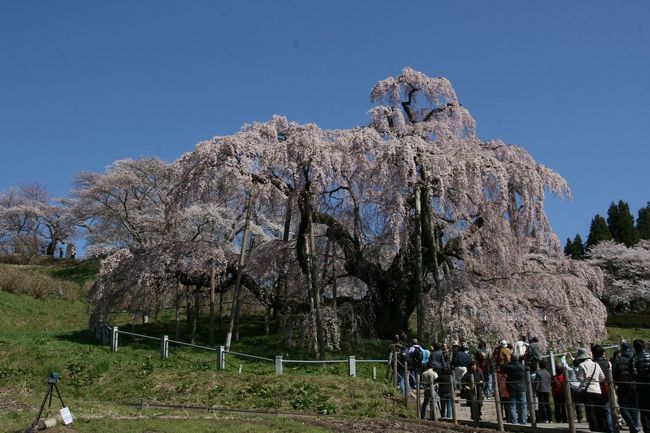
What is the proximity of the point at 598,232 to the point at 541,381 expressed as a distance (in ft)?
202

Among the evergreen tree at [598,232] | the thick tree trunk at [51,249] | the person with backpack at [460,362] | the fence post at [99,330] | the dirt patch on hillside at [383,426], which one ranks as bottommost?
the dirt patch on hillside at [383,426]

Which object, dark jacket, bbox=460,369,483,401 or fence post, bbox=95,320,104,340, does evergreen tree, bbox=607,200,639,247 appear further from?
dark jacket, bbox=460,369,483,401

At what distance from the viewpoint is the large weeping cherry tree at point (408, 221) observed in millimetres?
24875

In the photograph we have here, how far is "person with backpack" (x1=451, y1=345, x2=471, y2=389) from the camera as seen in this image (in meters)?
16.0

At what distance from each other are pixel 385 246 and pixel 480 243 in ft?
14.1

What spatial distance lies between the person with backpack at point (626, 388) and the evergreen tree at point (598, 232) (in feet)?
199

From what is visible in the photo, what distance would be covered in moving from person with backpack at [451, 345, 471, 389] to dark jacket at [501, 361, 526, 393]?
237 cm

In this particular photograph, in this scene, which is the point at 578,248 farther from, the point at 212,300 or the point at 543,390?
the point at 543,390

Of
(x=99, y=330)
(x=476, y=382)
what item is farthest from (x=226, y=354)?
(x=476, y=382)

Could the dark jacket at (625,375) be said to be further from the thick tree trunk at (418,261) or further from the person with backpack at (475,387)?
the thick tree trunk at (418,261)

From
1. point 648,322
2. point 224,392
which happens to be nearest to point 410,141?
point 224,392

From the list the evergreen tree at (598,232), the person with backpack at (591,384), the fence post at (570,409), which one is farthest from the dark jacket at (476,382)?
the evergreen tree at (598,232)

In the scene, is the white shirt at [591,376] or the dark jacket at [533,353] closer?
the white shirt at [591,376]

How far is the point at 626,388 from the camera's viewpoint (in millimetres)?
11484
